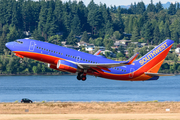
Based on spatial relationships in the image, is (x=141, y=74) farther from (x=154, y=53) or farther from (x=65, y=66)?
(x=65, y=66)

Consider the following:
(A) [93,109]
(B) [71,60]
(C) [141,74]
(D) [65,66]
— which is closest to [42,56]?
(D) [65,66]

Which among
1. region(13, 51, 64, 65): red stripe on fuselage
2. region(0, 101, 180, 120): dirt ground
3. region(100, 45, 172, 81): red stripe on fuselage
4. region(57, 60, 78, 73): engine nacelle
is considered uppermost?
region(13, 51, 64, 65): red stripe on fuselage

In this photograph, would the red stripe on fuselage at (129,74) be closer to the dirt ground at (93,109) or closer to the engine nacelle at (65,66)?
the engine nacelle at (65,66)

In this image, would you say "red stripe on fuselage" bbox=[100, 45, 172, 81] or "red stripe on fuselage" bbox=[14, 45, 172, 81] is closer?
"red stripe on fuselage" bbox=[14, 45, 172, 81]

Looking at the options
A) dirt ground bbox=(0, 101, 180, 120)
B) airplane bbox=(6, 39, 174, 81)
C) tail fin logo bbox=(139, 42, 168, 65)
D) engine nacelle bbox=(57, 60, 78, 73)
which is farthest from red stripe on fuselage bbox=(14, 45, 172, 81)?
dirt ground bbox=(0, 101, 180, 120)

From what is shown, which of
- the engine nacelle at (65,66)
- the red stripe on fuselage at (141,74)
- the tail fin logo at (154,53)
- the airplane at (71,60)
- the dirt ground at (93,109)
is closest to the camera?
the engine nacelle at (65,66)

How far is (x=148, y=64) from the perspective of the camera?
74062mm

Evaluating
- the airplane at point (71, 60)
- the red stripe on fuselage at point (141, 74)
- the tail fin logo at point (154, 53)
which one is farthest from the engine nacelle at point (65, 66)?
the tail fin logo at point (154, 53)

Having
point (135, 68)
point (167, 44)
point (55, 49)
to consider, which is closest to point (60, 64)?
point (55, 49)

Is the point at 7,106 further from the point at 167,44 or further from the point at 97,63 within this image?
the point at 167,44

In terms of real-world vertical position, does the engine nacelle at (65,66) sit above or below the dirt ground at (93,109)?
above

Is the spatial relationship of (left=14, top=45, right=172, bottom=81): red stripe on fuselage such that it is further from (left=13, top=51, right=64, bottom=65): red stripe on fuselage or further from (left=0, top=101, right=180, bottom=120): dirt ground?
(left=0, top=101, right=180, bottom=120): dirt ground

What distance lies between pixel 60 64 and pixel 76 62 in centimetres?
334

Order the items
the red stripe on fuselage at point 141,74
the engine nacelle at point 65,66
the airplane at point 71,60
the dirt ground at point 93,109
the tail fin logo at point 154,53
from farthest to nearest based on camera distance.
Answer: the tail fin logo at point 154,53, the red stripe on fuselage at point 141,74, the dirt ground at point 93,109, the airplane at point 71,60, the engine nacelle at point 65,66
